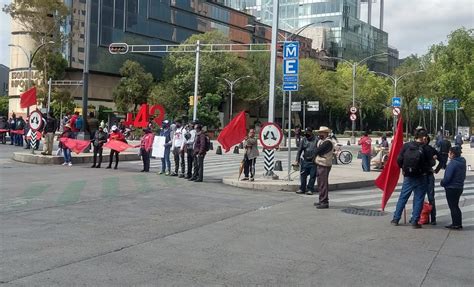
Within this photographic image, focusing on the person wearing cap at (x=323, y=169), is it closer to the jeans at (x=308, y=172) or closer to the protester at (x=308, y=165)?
the protester at (x=308, y=165)

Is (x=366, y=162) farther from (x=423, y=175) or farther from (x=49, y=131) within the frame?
(x=49, y=131)

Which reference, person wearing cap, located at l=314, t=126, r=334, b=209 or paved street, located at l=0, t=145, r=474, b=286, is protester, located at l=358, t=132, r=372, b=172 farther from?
person wearing cap, located at l=314, t=126, r=334, b=209

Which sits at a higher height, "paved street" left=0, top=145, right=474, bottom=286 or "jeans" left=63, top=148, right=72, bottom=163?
"jeans" left=63, top=148, right=72, bottom=163

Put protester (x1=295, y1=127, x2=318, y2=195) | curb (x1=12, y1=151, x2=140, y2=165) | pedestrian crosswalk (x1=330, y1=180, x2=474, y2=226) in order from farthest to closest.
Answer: curb (x1=12, y1=151, x2=140, y2=165) < protester (x1=295, y1=127, x2=318, y2=195) < pedestrian crosswalk (x1=330, y1=180, x2=474, y2=226)

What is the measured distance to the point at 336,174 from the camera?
1939 cm

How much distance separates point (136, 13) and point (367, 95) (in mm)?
38731

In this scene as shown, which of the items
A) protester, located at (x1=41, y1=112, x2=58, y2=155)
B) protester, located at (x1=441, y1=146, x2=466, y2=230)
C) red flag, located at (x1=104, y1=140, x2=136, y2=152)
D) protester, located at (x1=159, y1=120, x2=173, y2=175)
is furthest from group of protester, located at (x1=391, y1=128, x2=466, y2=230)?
protester, located at (x1=41, y1=112, x2=58, y2=155)

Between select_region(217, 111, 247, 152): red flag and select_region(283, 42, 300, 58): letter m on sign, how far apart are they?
7.89 feet

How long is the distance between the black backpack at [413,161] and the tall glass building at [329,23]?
112 meters

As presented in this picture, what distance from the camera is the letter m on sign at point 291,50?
16.4 m

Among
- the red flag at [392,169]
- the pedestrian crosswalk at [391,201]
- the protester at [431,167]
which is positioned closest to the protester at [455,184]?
the protester at [431,167]

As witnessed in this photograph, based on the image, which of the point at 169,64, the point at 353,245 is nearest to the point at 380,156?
the point at 353,245

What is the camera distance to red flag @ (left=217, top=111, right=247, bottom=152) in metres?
17.2

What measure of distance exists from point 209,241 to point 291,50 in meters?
9.81
